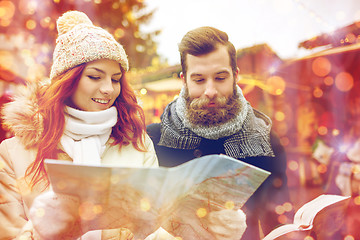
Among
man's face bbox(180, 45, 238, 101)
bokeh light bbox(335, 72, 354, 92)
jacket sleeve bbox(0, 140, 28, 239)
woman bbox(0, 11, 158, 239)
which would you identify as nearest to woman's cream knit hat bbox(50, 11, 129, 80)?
woman bbox(0, 11, 158, 239)

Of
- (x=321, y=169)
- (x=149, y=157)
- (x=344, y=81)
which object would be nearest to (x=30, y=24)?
(x=149, y=157)

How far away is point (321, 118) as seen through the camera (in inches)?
222

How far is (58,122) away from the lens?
4.55 feet

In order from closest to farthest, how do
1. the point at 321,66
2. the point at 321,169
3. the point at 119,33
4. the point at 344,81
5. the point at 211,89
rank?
the point at 211,89, the point at 321,66, the point at 344,81, the point at 321,169, the point at 119,33

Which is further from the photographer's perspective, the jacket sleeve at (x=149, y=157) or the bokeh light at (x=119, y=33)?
the bokeh light at (x=119, y=33)

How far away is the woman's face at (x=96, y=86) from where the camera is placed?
4.62 ft

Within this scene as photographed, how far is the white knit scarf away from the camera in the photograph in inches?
53.4

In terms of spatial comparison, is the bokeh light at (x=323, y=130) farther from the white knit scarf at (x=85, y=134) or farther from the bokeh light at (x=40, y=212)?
the bokeh light at (x=40, y=212)

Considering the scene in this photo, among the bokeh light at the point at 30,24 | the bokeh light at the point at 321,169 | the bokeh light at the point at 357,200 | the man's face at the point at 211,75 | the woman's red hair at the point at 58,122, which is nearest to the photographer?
the woman's red hair at the point at 58,122

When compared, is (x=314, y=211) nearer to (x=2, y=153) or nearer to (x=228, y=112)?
(x=228, y=112)

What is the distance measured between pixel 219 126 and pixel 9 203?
47.9 inches

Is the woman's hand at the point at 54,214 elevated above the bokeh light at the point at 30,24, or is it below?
below

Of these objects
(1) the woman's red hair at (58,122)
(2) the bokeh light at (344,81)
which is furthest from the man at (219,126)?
(2) the bokeh light at (344,81)

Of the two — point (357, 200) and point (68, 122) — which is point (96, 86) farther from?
point (357, 200)
